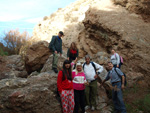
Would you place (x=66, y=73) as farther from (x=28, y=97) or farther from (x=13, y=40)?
(x=13, y=40)

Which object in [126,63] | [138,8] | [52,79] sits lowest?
[126,63]

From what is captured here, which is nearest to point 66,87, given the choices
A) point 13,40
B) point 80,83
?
point 80,83

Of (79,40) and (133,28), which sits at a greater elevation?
(133,28)

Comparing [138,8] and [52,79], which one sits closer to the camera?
[52,79]

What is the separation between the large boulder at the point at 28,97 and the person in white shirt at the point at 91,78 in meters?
1.19

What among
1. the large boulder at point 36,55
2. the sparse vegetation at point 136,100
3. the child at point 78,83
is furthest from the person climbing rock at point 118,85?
the large boulder at point 36,55

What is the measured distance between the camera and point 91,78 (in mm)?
4652

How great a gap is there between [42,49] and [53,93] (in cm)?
683

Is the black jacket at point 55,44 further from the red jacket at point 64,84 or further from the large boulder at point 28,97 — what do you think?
the red jacket at point 64,84

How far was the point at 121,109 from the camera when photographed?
456 centimetres

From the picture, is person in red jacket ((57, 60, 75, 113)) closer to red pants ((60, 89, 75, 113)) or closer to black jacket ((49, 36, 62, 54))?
red pants ((60, 89, 75, 113))

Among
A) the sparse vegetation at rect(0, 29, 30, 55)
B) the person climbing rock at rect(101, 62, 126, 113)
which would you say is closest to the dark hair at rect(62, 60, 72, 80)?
the person climbing rock at rect(101, 62, 126, 113)

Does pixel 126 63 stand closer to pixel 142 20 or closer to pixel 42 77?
pixel 142 20

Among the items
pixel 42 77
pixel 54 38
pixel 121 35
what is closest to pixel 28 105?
pixel 42 77
